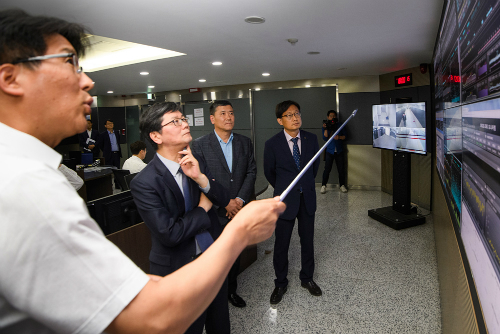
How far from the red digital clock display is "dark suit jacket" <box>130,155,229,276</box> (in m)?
5.13

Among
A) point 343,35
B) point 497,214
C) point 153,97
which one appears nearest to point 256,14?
point 343,35

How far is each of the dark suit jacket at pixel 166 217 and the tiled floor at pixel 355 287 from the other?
3.49 feet

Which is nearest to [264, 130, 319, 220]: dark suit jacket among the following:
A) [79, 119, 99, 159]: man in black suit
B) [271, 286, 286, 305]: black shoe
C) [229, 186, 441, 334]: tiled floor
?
[271, 286, 286, 305]: black shoe

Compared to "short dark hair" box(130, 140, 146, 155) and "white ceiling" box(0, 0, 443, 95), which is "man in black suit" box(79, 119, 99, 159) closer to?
"white ceiling" box(0, 0, 443, 95)

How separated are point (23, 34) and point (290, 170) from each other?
7.36 ft

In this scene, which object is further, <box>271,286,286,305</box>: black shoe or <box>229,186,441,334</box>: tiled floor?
<box>271,286,286,305</box>: black shoe

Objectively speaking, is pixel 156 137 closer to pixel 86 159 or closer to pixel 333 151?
pixel 86 159

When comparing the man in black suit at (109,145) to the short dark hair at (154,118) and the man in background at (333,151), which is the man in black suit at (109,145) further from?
the short dark hair at (154,118)

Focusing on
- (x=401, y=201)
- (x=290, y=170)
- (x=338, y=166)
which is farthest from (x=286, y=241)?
(x=338, y=166)

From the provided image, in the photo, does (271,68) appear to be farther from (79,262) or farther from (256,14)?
(79,262)

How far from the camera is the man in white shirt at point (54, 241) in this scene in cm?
48

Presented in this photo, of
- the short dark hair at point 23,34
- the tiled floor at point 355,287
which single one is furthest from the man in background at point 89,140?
the short dark hair at point 23,34

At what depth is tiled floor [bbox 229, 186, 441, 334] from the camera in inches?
91.2

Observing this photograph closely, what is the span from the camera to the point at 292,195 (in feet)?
8.63
